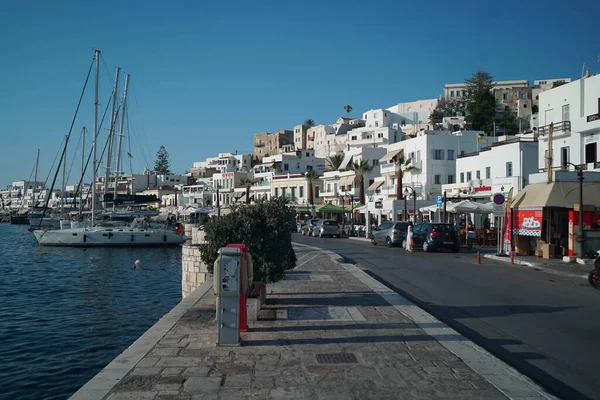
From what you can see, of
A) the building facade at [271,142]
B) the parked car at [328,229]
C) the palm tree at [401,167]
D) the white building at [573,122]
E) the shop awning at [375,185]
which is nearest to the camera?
the white building at [573,122]

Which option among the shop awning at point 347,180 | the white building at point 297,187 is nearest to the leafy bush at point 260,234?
the shop awning at point 347,180

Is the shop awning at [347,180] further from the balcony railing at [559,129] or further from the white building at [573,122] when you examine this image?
the balcony railing at [559,129]

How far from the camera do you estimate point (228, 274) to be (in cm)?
777

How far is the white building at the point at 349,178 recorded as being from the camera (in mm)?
66375

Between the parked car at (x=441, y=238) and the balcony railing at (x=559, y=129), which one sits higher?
the balcony railing at (x=559, y=129)

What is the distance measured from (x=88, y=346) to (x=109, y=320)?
3146 mm

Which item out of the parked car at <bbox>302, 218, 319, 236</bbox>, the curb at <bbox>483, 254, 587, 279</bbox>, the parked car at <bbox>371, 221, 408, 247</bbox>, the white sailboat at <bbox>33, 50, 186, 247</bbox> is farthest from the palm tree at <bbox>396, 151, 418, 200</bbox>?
the curb at <bbox>483, 254, 587, 279</bbox>

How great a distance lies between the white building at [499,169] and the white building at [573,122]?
4.54m

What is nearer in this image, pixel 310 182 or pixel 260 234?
pixel 260 234

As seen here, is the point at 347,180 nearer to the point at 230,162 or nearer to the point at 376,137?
the point at 376,137

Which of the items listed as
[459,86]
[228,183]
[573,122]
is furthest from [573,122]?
[459,86]

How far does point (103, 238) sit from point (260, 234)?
128ft

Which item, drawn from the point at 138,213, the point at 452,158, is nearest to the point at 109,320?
the point at 452,158

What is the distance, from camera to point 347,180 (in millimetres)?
67938
